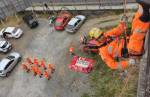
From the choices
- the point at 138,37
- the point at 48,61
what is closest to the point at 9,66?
the point at 48,61

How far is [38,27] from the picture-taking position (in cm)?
4600

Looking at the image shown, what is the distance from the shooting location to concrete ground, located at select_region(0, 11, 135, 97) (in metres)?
38.7

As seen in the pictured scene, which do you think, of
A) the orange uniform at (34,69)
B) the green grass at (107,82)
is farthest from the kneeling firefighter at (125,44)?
the orange uniform at (34,69)

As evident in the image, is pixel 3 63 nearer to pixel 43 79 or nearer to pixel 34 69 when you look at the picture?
pixel 34 69

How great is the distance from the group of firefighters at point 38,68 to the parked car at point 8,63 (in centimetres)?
122

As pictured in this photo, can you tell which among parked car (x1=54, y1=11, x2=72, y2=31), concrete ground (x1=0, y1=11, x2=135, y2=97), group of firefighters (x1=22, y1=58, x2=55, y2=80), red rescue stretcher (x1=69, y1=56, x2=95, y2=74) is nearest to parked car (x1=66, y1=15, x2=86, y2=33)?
concrete ground (x1=0, y1=11, x2=135, y2=97)

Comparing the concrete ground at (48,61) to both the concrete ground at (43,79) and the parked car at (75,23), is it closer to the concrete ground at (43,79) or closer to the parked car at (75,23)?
the concrete ground at (43,79)

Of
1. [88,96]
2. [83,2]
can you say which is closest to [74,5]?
[83,2]

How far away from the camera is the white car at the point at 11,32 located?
45.1 m

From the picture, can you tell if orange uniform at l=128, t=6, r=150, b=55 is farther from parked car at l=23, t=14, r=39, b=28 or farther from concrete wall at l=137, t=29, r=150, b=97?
parked car at l=23, t=14, r=39, b=28

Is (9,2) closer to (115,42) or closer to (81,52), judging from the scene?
(81,52)

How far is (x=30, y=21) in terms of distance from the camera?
45469 mm

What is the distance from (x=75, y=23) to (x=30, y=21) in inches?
221

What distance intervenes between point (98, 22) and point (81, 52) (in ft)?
15.0
